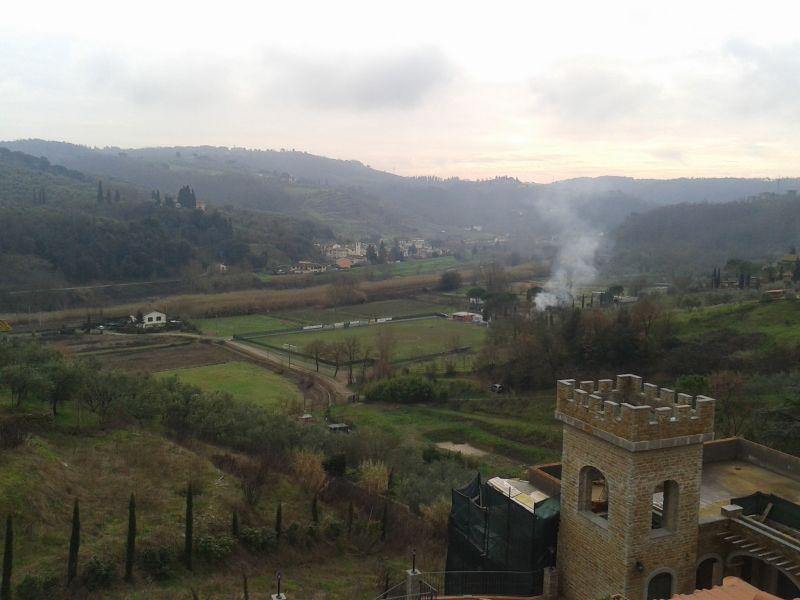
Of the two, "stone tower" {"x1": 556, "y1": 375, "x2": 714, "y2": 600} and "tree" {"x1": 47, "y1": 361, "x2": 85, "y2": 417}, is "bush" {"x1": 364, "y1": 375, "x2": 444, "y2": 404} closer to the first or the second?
"tree" {"x1": 47, "y1": 361, "x2": 85, "y2": 417}

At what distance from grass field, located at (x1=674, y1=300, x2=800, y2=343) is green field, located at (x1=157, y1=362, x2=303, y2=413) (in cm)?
2035

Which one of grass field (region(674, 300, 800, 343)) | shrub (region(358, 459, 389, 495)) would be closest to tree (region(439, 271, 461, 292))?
grass field (region(674, 300, 800, 343))

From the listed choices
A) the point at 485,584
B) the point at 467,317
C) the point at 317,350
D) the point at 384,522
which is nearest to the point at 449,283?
the point at 467,317

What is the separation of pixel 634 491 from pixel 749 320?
3091cm

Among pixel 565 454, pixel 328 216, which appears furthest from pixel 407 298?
pixel 328 216

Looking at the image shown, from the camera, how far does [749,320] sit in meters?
36.2

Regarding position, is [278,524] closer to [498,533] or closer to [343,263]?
[498,533]

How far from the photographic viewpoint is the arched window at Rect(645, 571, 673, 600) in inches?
385

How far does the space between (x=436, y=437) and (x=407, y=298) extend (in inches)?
1642

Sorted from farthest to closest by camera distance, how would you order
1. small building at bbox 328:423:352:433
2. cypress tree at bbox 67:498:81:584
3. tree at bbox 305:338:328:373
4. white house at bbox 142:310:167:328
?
white house at bbox 142:310:167:328
tree at bbox 305:338:328:373
small building at bbox 328:423:352:433
cypress tree at bbox 67:498:81:584

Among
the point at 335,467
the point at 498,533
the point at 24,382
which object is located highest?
the point at 24,382

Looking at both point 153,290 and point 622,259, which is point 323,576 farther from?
point 622,259

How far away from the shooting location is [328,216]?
165125mm

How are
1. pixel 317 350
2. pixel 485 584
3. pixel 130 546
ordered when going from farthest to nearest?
pixel 317 350 → pixel 130 546 → pixel 485 584
